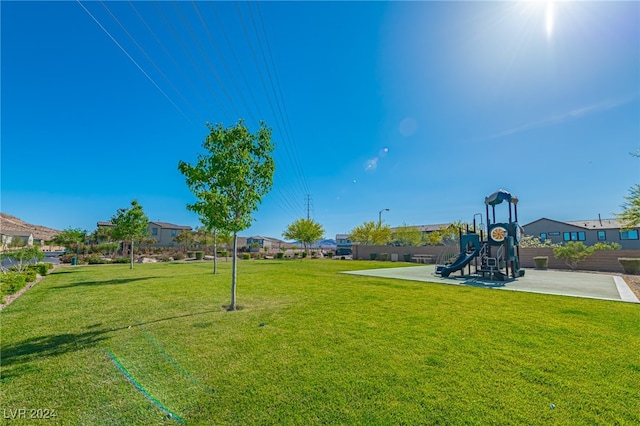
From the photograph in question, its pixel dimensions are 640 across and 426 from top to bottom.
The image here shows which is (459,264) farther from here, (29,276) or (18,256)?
(18,256)

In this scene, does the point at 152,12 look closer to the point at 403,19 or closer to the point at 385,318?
the point at 403,19

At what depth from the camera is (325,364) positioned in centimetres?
349

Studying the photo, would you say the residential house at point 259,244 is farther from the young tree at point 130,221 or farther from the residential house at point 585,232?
the residential house at point 585,232

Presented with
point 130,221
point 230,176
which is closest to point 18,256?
point 130,221

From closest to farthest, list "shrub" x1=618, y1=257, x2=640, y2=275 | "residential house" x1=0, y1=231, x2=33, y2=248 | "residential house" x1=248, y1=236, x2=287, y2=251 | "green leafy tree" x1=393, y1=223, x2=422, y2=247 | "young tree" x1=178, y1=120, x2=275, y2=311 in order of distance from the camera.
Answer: "young tree" x1=178, y1=120, x2=275, y2=311, "shrub" x1=618, y1=257, x2=640, y2=275, "residential house" x1=0, y1=231, x2=33, y2=248, "green leafy tree" x1=393, y1=223, x2=422, y2=247, "residential house" x1=248, y1=236, x2=287, y2=251

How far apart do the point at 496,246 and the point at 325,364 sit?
477 inches

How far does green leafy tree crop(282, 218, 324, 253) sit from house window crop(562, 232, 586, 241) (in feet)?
94.4

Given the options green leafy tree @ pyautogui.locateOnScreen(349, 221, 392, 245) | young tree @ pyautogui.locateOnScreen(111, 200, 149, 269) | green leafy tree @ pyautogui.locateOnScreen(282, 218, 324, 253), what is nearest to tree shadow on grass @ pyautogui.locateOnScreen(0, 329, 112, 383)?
young tree @ pyautogui.locateOnScreen(111, 200, 149, 269)

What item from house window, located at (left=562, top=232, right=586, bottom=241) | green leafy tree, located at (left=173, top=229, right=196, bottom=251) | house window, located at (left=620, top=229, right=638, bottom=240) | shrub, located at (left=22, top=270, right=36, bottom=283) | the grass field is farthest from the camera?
green leafy tree, located at (left=173, top=229, right=196, bottom=251)

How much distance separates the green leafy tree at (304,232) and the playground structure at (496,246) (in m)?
20.1

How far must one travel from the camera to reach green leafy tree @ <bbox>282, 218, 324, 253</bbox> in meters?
32.4

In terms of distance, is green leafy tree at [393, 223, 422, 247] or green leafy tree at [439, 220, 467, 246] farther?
green leafy tree at [393, 223, 422, 247]

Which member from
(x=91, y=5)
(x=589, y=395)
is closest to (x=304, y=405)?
(x=589, y=395)

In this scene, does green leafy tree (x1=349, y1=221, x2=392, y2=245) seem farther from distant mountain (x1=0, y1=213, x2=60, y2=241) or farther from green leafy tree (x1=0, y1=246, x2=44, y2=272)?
distant mountain (x1=0, y1=213, x2=60, y2=241)
